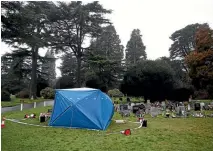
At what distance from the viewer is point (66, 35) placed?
2991 cm

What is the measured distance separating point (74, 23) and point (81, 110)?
20397mm

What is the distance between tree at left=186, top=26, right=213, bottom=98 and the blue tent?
1411cm

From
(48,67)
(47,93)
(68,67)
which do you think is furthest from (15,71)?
(68,67)

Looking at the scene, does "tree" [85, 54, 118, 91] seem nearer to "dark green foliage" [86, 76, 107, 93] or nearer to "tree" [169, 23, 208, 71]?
"dark green foliage" [86, 76, 107, 93]

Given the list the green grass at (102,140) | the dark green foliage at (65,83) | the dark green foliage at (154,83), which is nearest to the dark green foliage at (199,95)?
the dark green foliage at (154,83)

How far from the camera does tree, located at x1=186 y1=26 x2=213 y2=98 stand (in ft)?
75.3

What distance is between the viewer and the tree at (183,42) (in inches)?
1789

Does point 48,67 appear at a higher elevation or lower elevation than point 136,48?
lower

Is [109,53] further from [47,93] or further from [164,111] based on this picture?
[164,111]

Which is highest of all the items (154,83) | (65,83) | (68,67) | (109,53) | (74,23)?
(74,23)

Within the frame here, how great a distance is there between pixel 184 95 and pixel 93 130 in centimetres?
2139

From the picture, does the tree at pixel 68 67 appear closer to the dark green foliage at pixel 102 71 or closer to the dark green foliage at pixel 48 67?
the dark green foliage at pixel 48 67

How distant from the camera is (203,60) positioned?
76.7ft

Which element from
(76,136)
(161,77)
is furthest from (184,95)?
(76,136)
